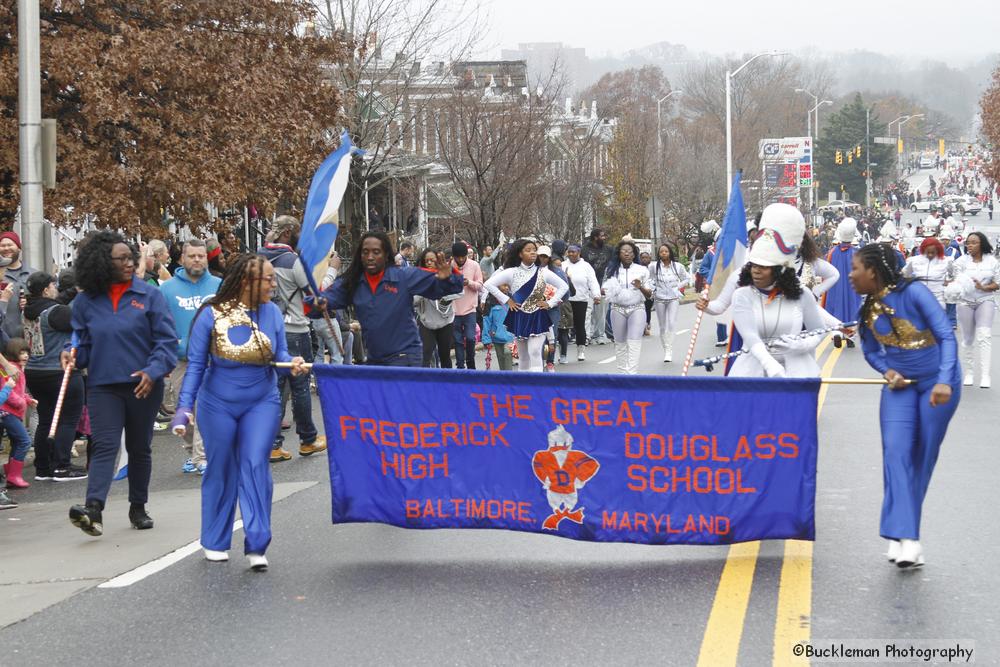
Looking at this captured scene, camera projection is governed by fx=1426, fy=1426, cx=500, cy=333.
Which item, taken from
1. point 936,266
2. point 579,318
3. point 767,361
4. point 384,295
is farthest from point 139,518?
point 579,318

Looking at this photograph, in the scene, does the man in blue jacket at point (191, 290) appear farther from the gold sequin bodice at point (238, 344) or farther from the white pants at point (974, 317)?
the white pants at point (974, 317)

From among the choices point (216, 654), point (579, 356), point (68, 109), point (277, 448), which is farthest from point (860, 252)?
point (68, 109)

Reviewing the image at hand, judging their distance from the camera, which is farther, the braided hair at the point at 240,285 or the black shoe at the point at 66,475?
the black shoe at the point at 66,475

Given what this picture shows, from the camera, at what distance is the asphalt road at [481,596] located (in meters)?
6.11

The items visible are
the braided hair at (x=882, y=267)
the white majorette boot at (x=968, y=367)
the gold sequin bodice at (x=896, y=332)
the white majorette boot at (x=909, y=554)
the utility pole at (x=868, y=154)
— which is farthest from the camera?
the utility pole at (x=868, y=154)

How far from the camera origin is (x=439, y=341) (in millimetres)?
15500

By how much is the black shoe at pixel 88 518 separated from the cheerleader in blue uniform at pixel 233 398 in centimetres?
93

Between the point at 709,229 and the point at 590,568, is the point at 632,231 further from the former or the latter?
the point at 590,568

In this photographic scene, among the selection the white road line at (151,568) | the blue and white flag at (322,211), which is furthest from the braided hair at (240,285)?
the white road line at (151,568)

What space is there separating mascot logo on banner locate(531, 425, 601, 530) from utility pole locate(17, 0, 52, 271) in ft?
29.5

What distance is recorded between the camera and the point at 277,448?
483 inches

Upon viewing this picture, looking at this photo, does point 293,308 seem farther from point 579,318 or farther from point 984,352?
point 579,318

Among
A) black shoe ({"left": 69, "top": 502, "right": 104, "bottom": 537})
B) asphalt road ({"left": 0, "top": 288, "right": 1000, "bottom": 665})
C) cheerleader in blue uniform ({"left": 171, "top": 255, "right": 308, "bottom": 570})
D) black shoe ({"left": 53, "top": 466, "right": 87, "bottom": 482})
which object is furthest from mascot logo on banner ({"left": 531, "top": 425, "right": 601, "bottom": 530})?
black shoe ({"left": 53, "top": 466, "right": 87, "bottom": 482})
